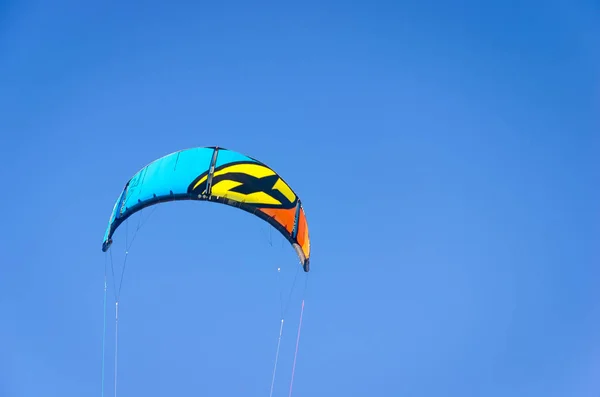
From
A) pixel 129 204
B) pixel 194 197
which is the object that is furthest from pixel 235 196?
pixel 129 204

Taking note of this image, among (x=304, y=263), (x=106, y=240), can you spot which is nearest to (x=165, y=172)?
(x=106, y=240)

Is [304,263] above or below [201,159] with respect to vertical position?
below

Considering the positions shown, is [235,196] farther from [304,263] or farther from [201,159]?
[304,263]

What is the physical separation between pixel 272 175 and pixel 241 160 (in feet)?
2.40

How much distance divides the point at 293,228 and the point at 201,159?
7.75 ft

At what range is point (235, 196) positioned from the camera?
61.2ft

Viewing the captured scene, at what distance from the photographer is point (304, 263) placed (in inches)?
782

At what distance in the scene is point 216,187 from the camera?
733 inches

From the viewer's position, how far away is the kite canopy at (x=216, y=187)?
18.6 m

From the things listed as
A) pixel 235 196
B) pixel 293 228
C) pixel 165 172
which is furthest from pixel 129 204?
pixel 293 228

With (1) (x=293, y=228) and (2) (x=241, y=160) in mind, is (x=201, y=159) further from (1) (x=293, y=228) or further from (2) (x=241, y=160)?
(1) (x=293, y=228)

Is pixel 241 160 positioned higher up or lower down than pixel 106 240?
higher up

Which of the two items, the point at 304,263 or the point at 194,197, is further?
the point at 304,263

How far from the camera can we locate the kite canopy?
18562 mm
